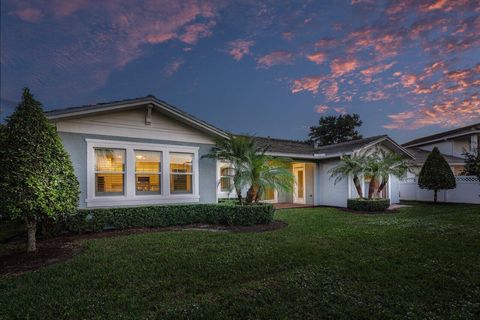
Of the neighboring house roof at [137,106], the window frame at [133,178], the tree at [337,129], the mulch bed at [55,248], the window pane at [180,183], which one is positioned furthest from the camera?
the tree at [337,129]

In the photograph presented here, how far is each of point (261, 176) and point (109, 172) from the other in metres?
5.47

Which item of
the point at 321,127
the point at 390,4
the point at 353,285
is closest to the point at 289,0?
the point at 390,4

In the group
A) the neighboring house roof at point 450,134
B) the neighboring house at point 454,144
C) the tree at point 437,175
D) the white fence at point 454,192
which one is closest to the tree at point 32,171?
the tree at point 437,175

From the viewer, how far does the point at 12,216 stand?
5.68m

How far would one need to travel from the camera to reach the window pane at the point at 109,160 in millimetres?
8953

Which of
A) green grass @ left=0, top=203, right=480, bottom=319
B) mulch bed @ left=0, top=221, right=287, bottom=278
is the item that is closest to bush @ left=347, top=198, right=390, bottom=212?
green grass @ left=0, top=203, right=480, bottom=319

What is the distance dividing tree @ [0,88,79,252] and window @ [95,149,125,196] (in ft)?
6.99

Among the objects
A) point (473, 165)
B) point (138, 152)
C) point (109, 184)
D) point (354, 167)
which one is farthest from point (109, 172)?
point (473, 165)

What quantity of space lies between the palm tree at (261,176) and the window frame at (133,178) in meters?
2.16

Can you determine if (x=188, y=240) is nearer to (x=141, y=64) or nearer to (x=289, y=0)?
(x=289, y=0)

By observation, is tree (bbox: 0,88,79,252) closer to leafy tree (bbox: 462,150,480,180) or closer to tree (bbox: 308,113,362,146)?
leafy tree (bbox: 462,150,480,180)

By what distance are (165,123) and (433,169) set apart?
57.7 ft

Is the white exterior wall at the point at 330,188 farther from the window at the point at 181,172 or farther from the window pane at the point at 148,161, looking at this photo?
the window pane at the point at 148,161

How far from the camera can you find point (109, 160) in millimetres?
9164
